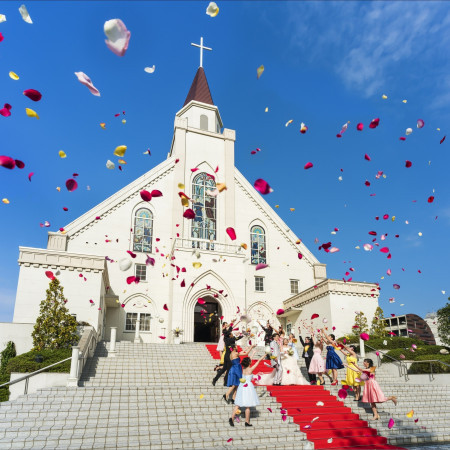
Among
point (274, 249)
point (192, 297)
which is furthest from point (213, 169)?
point (192, 297)

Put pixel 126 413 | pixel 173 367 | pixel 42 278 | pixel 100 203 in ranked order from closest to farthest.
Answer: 1. pixel 126 413
2. pixel 173 367
3. pixel 42 278
4. pixel 100 203

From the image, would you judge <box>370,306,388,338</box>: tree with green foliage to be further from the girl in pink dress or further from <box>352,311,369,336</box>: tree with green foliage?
the girl in pink dress

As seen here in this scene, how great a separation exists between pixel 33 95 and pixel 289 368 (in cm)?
1186

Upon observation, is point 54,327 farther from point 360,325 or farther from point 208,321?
point 360,325

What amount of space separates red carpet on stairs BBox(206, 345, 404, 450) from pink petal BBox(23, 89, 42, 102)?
10421mm

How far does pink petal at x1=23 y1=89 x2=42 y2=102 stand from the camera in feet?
28.3

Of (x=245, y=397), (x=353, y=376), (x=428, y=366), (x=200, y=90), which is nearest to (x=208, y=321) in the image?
(x=428, y=366)

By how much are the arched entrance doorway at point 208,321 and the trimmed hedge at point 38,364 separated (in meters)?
11.8

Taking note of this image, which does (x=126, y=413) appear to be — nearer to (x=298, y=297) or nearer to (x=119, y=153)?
(x=119, y=153)

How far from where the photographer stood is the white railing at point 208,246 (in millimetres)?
25341

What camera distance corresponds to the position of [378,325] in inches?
903

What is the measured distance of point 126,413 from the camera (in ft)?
33.2

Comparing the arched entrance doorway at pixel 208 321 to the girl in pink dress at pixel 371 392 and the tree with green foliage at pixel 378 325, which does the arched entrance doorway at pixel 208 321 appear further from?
the girl in pink dress at pixel 371 392

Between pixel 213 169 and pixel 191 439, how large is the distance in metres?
22.9
